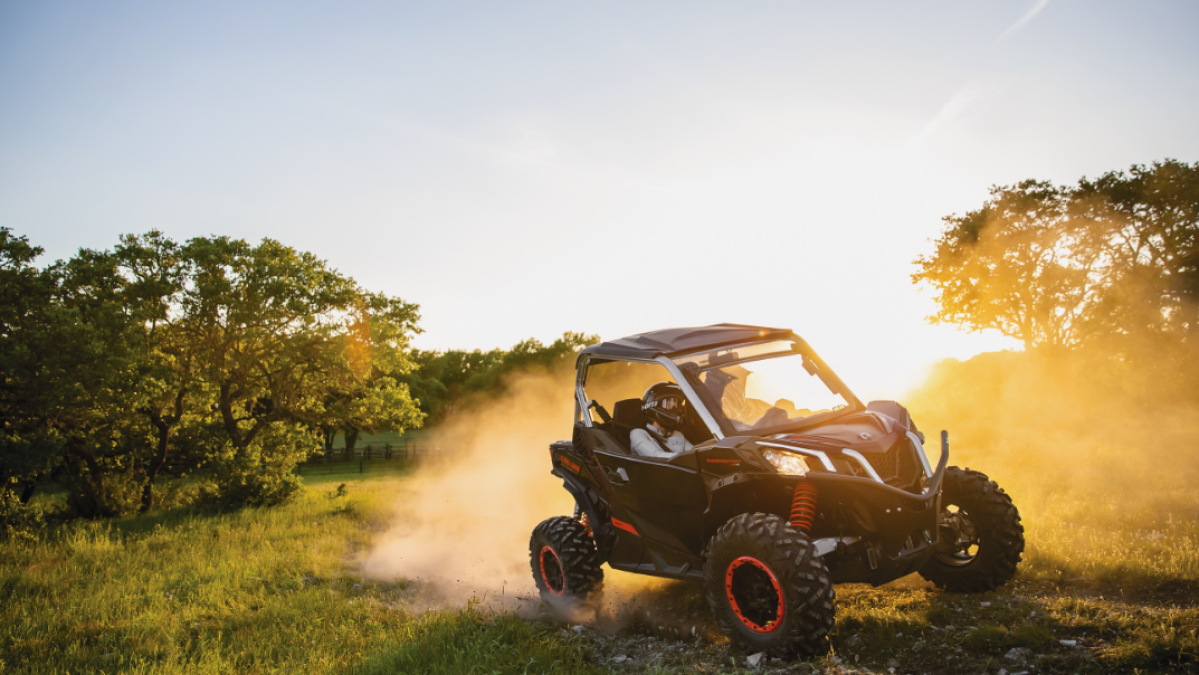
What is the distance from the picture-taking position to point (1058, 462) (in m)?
13.7

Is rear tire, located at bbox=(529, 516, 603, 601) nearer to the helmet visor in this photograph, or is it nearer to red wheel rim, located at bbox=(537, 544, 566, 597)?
red wheel rim, located at bbox=(537, 544, 566, 597)

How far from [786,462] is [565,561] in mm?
2783

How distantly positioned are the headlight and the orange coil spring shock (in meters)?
0.12

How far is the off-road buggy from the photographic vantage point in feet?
16.5

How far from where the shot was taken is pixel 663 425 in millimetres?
6766

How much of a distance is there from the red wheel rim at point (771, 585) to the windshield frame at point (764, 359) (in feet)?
3.51

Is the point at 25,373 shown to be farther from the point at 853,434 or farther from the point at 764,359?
the point at 853,434

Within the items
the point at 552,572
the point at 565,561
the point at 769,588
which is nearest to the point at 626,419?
the point at 565,561

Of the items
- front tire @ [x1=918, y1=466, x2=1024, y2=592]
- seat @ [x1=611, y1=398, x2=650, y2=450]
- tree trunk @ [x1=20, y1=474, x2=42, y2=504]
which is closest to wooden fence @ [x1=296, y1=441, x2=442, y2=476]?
tree trunk @ [x1=20, y1=474, x2=42, y2=504]

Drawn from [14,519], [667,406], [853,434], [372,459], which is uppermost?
[667,406]

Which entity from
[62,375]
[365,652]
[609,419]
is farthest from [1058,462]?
[62,375]

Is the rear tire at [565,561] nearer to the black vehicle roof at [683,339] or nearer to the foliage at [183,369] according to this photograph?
the black vehicle roof at [683,339]

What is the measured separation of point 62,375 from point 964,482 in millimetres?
17696

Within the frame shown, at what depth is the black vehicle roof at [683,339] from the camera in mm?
6465
